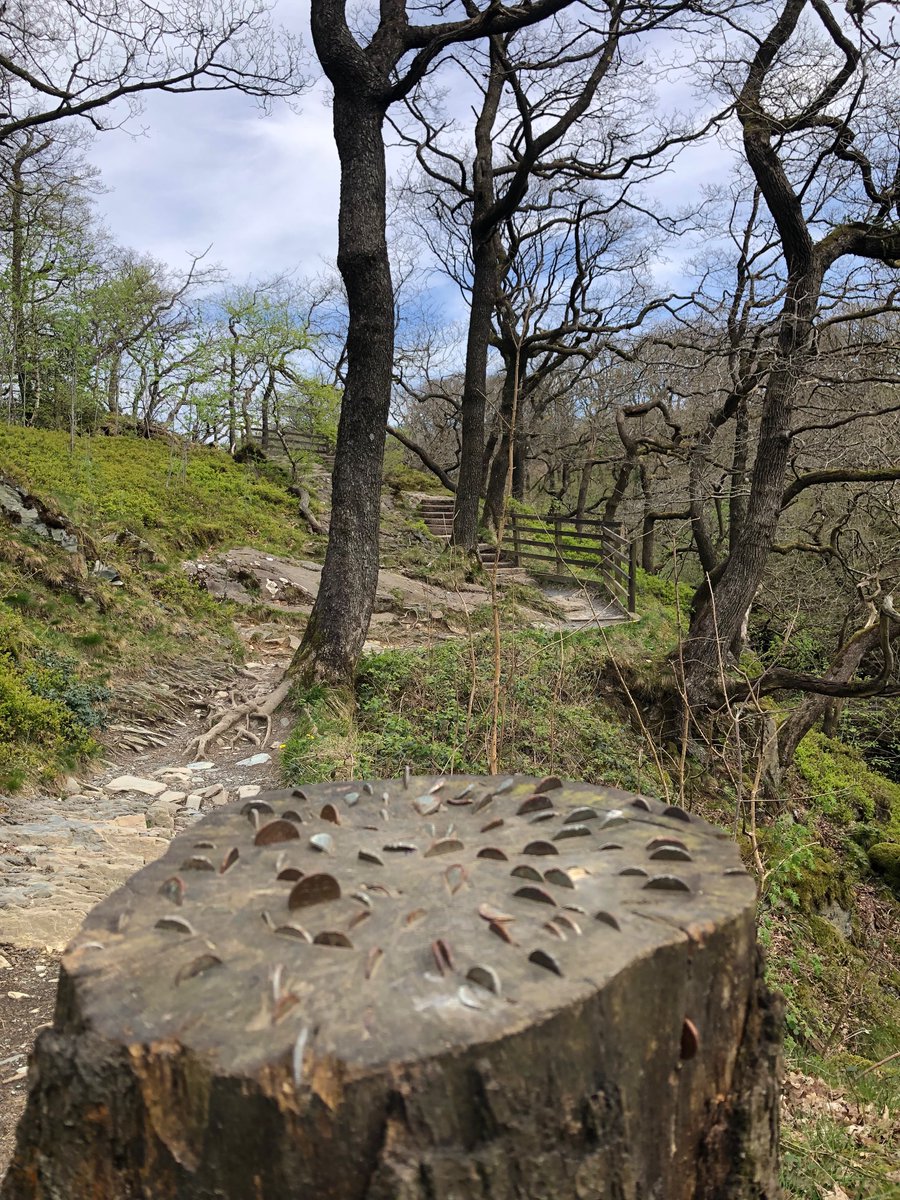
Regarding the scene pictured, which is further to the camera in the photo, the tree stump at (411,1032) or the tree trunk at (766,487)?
the tree trunk at (766,487)

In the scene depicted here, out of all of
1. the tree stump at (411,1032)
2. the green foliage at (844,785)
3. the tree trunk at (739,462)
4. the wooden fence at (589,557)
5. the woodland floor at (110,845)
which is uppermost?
the tree trunk at (739,462)

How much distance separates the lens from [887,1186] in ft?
9.23

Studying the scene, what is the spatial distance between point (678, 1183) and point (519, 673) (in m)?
6.64

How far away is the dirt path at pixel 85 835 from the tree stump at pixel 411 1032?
1.72 metres

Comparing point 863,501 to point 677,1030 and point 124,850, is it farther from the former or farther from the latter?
point 677,1030

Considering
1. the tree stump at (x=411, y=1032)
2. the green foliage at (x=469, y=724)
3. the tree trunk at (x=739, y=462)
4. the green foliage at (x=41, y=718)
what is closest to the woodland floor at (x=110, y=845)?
the green foliage at (x=41, y=718)

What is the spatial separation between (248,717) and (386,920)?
6297 mm

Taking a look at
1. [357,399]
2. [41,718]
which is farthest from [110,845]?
[357,399]

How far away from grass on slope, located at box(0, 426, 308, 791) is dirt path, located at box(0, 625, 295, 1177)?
39 centimetres

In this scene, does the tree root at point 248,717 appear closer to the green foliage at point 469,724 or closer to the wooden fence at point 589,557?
the green foliage at point 469,724

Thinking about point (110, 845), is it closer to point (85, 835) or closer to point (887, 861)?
point (85, 835)

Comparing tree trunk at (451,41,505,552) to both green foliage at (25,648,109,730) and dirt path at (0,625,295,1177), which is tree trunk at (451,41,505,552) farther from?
green foliage at (25,648,109,730)

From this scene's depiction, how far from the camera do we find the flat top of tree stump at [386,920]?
125cm

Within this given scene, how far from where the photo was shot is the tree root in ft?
23.0
